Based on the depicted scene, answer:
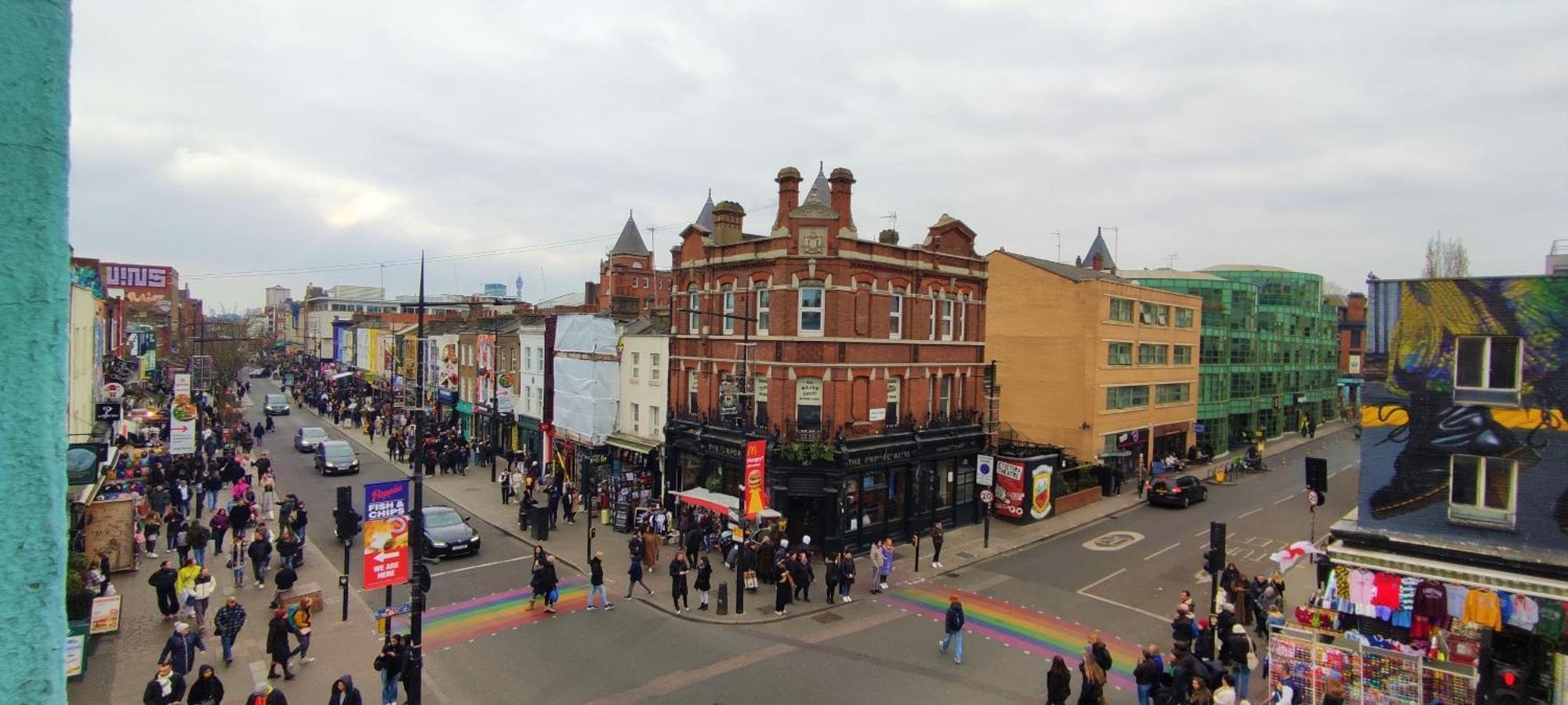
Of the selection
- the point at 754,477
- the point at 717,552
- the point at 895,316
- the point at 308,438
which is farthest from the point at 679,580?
the point at 308,438

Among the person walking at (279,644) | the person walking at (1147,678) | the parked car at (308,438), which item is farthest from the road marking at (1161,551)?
the parked car at (308,438)

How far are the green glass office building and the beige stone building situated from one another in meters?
8.38

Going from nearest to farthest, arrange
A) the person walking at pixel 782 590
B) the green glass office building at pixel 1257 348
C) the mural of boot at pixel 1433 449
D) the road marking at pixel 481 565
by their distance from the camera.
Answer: the mural of boot at pixel 1433 449
the person walking at pixel 782 590
the road marking at pixel 481 565
the green glass office building at pixel 1257 348

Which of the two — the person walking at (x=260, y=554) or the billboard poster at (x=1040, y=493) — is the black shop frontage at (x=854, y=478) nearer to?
the billboard poster at (x=1040, y=493)

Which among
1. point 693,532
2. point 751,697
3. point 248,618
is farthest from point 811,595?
point 248,618

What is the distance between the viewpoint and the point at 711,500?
2592 cm

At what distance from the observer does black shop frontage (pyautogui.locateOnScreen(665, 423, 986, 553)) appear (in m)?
26.2

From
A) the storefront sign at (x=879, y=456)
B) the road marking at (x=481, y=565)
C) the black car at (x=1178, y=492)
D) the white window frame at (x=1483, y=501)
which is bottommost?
the road marking at (x=481, y=565)

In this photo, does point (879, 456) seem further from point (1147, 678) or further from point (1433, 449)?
point (1433, 449)

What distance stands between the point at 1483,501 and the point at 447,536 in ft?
89.3

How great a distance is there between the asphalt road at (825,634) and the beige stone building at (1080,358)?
11093 millimetres

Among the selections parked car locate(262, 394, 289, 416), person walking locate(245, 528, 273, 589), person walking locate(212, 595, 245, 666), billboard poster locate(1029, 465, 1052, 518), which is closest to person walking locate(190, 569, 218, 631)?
person walking locate(212, 595, 245, 666)

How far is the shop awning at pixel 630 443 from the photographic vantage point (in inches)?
1268

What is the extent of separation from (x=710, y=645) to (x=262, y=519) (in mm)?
19370
